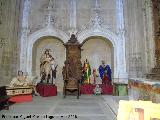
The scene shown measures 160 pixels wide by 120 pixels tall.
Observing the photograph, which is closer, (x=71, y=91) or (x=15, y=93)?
(x=15, y=93)

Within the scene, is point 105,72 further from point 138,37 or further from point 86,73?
point 138,37

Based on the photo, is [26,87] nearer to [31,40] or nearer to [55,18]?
[31,40]

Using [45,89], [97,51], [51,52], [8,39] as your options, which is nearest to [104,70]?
[97,51]

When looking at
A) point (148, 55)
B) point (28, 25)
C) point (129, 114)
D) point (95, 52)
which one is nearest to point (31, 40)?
point (28, 25)

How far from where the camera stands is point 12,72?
38.4 ft

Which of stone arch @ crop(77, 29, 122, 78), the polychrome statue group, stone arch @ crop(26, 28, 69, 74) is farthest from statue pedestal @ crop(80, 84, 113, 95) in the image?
stone arch @ crop(26, 28, 69, 74)

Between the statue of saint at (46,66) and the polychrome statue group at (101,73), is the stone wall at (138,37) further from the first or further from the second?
the statue of saint at (46,66)

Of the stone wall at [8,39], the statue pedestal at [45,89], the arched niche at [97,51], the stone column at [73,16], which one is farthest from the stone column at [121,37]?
the stone wall at [8,39]

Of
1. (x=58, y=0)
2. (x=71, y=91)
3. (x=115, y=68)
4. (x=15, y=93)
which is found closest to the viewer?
(x=15, y=93)

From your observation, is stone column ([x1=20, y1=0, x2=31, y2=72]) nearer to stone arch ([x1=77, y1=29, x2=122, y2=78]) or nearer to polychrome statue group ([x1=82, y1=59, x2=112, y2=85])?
stone arch ([x1=77, y1=29, x2=122, y2=78])

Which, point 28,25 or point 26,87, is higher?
point 28,25

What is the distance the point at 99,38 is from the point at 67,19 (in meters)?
2.39

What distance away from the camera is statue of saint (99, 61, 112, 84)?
12.0 metres

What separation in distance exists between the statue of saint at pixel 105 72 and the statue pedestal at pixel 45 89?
3.06 metres
